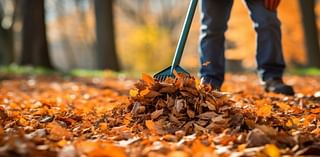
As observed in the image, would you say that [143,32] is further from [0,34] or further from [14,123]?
[14,123]

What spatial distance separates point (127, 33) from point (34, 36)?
65.1 ft

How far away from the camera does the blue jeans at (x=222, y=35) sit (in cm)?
400

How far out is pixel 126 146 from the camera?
1988 mm

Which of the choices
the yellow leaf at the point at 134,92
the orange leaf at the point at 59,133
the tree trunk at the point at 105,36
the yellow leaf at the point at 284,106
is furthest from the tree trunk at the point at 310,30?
the orange leaf at the point at 59,133

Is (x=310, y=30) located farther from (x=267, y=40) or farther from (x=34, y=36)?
(x=267, y=40)

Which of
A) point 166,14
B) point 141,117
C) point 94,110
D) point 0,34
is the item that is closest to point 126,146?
point 141,117

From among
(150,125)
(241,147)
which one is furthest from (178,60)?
(241,147)

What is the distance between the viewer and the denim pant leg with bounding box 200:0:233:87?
3998 mm

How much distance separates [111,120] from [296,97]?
1796mm

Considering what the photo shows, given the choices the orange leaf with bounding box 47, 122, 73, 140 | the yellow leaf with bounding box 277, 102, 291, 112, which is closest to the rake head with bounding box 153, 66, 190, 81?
the yellow leaf with bounding box 277, 102, 291, 112

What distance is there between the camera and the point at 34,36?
39.6ft

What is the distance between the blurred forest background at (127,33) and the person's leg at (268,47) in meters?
8.18

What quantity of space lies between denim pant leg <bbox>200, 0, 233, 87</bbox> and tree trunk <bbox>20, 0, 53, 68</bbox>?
8391mm

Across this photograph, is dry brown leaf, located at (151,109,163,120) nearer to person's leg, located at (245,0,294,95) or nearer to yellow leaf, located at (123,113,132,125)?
yellow leaf, located at (123,113,132,125)
